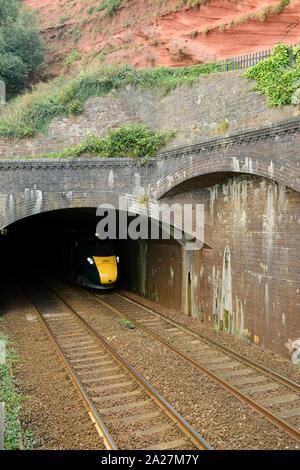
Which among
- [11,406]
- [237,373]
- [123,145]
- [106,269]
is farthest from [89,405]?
[106,269]

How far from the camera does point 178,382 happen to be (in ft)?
23.4

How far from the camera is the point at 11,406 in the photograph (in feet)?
19.8

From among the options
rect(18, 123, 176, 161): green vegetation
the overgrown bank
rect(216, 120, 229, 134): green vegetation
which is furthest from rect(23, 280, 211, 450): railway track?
rect(216, 120, 229, 134): green vegetation

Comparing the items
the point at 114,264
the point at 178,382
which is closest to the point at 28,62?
the point at 114,264

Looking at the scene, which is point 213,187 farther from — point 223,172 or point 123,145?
point 123,145

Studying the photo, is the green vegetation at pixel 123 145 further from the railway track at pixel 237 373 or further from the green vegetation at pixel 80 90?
the railway track at pixel 237 373

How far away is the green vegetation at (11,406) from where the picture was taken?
196 inches

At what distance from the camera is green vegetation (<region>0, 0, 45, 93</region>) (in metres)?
20.1

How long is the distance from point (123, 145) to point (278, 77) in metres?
5.17

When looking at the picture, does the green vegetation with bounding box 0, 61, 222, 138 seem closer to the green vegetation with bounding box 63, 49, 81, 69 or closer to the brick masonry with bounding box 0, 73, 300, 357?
the brick masonry with bounding box 0, 73, 300, 357

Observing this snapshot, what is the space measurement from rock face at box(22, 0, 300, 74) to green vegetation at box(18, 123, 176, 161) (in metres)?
8.10

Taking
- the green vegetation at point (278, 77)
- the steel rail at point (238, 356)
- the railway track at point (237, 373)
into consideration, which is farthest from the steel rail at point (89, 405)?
the green vegetation at point (278, 77)

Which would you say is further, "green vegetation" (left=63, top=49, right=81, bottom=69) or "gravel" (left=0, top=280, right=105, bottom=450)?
"green vegetation" (left=63, top=49, right=81, bottom=69)

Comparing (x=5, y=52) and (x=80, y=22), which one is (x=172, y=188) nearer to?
(x=5, y=52)
